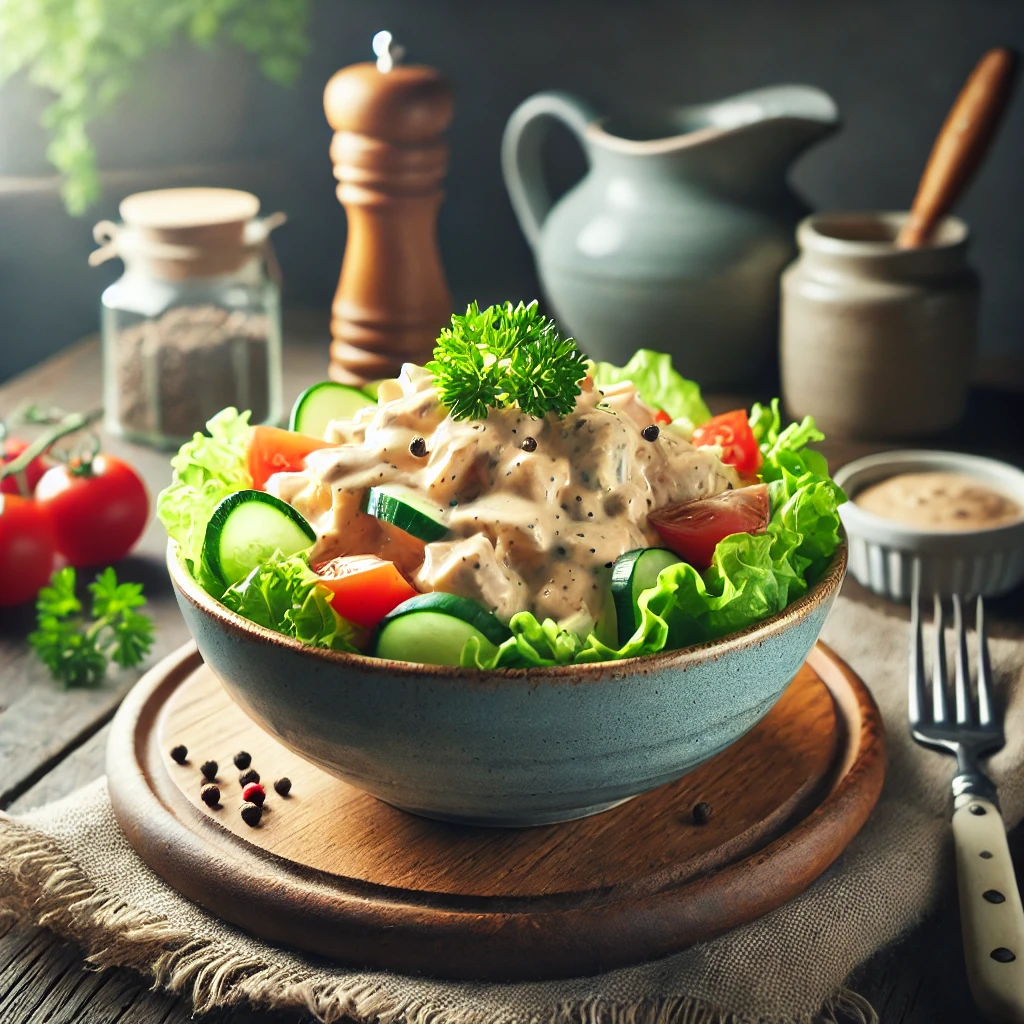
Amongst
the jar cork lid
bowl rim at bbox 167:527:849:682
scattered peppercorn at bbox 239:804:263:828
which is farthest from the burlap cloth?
the jar cork lid

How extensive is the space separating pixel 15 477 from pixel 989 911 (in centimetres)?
221

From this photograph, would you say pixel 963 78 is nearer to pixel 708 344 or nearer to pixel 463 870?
pixel 708 344

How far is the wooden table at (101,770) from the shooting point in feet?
5.25

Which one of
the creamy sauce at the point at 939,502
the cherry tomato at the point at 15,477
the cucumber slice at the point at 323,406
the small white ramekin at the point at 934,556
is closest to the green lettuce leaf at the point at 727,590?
the cucumber slice at the point at 323,406

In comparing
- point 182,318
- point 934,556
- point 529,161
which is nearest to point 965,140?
point 934,556

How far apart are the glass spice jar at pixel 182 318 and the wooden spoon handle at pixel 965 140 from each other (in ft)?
5.28

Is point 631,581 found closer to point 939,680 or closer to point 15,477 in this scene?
point 939,680

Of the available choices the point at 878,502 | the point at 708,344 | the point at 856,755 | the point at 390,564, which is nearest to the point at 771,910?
the point at 856,755

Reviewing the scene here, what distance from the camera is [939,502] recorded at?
2729mm

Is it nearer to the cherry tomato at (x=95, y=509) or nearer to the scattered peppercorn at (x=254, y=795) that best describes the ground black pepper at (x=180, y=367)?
the cherry tomato at (x=95, y=509)

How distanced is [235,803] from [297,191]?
3312 mm

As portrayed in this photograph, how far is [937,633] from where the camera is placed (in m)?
2.20

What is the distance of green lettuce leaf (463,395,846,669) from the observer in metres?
1.57

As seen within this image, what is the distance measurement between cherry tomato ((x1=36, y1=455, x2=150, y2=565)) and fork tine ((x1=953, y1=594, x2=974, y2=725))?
5.45 ft
